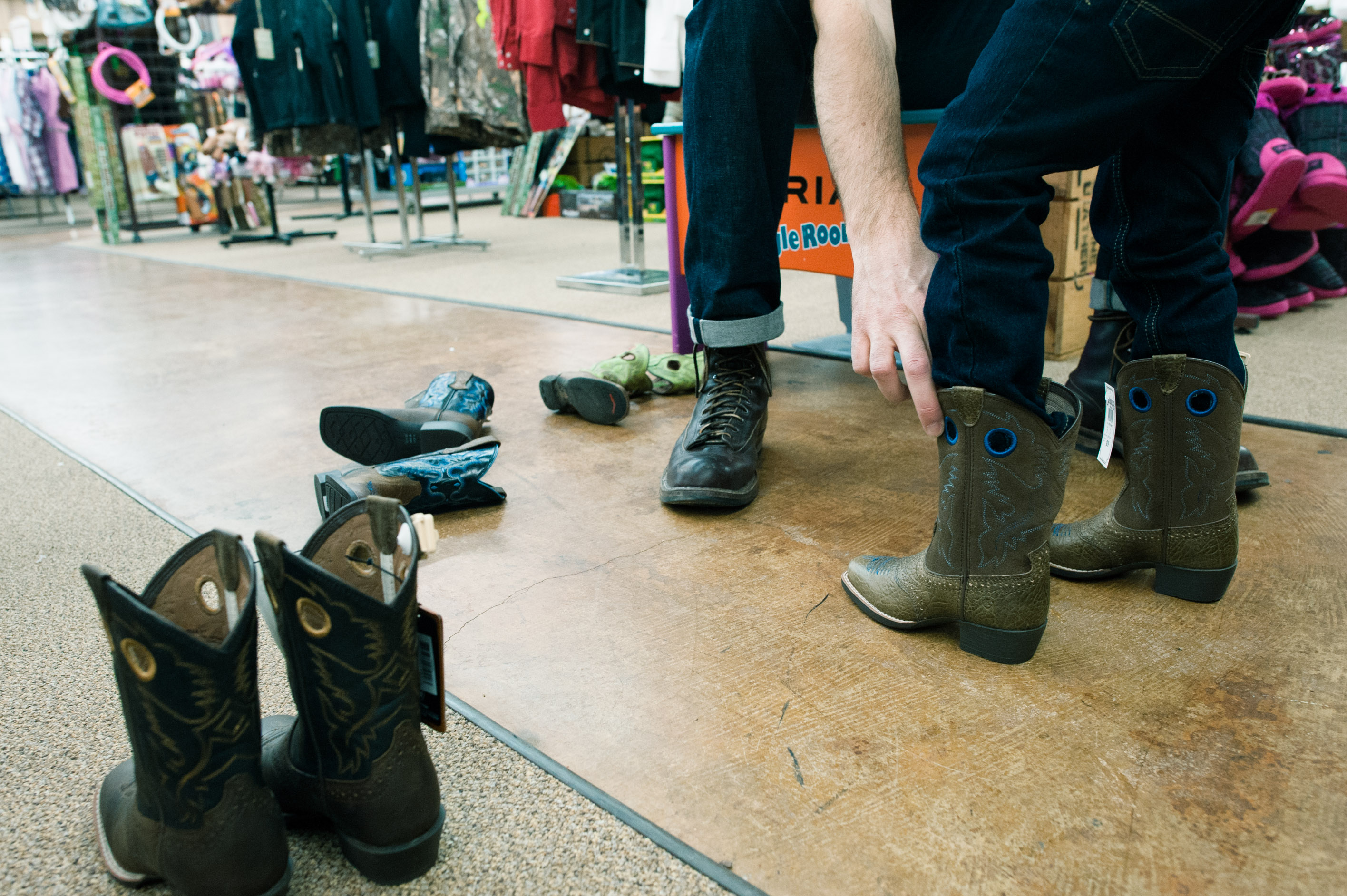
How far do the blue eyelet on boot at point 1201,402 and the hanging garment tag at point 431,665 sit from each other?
68 centimetres

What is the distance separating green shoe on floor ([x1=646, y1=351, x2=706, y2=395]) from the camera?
5.48 feet

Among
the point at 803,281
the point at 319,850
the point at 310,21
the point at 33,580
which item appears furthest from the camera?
the point at 310,21

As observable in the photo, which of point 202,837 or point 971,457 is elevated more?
point 971,457

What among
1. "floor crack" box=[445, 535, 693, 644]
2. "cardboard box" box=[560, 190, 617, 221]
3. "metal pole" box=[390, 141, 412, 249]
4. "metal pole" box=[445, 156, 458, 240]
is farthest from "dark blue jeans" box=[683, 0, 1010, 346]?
"cardboard box" box=[560, 190, 617, 221]

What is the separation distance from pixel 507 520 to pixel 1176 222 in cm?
81

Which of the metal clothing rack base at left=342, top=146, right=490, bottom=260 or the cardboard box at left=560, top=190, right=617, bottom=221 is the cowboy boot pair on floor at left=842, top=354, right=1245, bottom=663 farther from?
the cardboard box at left=560, top=190, right=617, bottom=221

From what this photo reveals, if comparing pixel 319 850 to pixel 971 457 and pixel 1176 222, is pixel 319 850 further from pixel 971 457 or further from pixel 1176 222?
pixel 1176 222

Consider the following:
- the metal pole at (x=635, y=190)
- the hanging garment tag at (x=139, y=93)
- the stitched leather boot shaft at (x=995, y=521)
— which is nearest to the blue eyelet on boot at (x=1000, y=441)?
the stitched leather boot shaft at (x=995, y=521)

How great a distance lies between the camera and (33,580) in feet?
3.25

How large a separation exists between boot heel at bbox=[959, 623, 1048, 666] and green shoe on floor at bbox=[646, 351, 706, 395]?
0.95m

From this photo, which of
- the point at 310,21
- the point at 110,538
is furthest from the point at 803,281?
the point at 310,21

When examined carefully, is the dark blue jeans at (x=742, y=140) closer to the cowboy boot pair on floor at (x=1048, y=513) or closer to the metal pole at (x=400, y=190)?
the cowboy boot pair on floor at (x=1048, y=513)

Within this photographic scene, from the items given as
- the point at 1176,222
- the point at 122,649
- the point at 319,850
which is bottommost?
the point at 319,850

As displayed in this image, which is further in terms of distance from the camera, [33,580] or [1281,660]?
[33,580]
